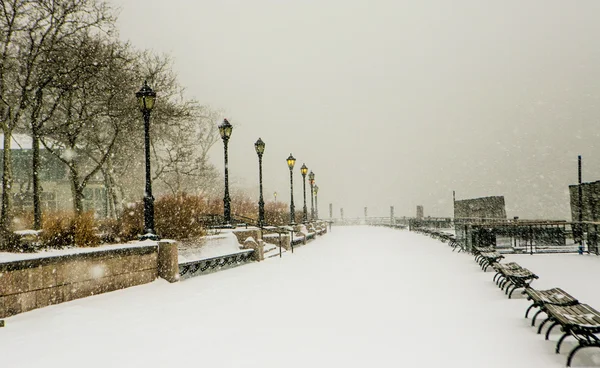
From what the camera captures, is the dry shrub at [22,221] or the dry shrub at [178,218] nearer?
the dry shrub at [178,218]

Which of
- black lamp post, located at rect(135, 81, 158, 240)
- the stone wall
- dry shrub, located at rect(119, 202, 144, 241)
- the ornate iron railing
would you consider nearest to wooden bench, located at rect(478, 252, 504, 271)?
the ornate iron railing

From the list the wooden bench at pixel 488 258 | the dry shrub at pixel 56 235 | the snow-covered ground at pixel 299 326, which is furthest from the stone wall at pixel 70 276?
the wooden bench at pixel 488 258

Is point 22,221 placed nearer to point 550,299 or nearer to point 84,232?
point 84,232

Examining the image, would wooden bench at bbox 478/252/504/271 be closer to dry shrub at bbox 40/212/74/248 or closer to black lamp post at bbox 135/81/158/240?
black lamp post at bbox 135/81/158/240

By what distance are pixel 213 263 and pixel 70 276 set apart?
5.76 m

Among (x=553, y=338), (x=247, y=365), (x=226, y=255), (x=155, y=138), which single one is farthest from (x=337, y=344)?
(x=155, y=138)

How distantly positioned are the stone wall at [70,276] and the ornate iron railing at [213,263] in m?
1.11

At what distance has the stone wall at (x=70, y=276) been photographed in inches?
313

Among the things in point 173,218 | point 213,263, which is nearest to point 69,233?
point 173,218

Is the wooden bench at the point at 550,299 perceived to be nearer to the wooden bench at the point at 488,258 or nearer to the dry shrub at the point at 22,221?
the wooden bench at the point at 488,258

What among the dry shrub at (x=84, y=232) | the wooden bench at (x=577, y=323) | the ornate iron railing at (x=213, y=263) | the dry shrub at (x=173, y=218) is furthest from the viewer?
the dry shrub at (x=173, y=218)

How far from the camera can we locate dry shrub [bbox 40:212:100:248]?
10125 mm

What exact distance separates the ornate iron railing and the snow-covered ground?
837mm

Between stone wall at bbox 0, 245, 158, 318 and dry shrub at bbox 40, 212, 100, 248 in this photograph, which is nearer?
stone wall at bbox 0, 245, 158, 318
